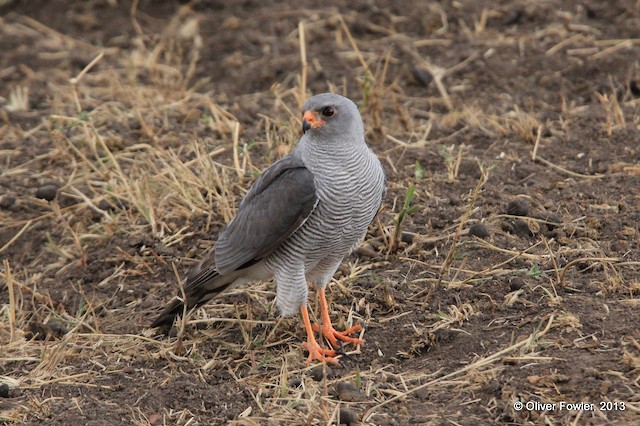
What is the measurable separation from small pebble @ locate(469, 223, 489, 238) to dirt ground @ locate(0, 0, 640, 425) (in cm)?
3

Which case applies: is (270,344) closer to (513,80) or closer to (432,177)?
(432,177)

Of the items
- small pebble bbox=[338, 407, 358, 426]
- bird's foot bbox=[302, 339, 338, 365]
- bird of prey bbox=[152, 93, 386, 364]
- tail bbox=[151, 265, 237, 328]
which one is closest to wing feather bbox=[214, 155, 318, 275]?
bird of prey bbox=[152, 93, 386, 364]

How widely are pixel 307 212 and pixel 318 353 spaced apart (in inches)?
29.0

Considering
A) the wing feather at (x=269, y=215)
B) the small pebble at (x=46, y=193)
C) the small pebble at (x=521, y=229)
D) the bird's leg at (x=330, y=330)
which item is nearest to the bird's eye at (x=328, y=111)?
the wing feather at (x=269, y=215)

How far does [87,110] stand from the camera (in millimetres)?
7617

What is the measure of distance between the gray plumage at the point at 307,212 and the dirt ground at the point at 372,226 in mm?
309

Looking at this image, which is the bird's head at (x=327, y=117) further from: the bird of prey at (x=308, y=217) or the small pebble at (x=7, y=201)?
the small pebble at (x=7, y=201)

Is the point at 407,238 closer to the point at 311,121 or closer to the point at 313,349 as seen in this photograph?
the point at 313,349

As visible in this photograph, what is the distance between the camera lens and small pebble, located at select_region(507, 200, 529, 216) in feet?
18.9

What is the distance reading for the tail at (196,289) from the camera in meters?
5.18

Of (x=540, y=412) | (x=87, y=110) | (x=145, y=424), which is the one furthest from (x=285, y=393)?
(x=87, y=110)

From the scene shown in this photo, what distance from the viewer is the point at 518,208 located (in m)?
5.76

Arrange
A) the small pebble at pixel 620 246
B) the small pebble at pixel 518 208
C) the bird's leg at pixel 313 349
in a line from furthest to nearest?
the small pebble at pixel 518 208 → the small pebble at pixel 620 246 → the bird's leg at pixel 313 349

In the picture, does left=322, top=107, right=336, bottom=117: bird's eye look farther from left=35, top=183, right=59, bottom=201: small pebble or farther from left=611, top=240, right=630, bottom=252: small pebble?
left=35, top=183, right=59, bottom=201: small pebble
